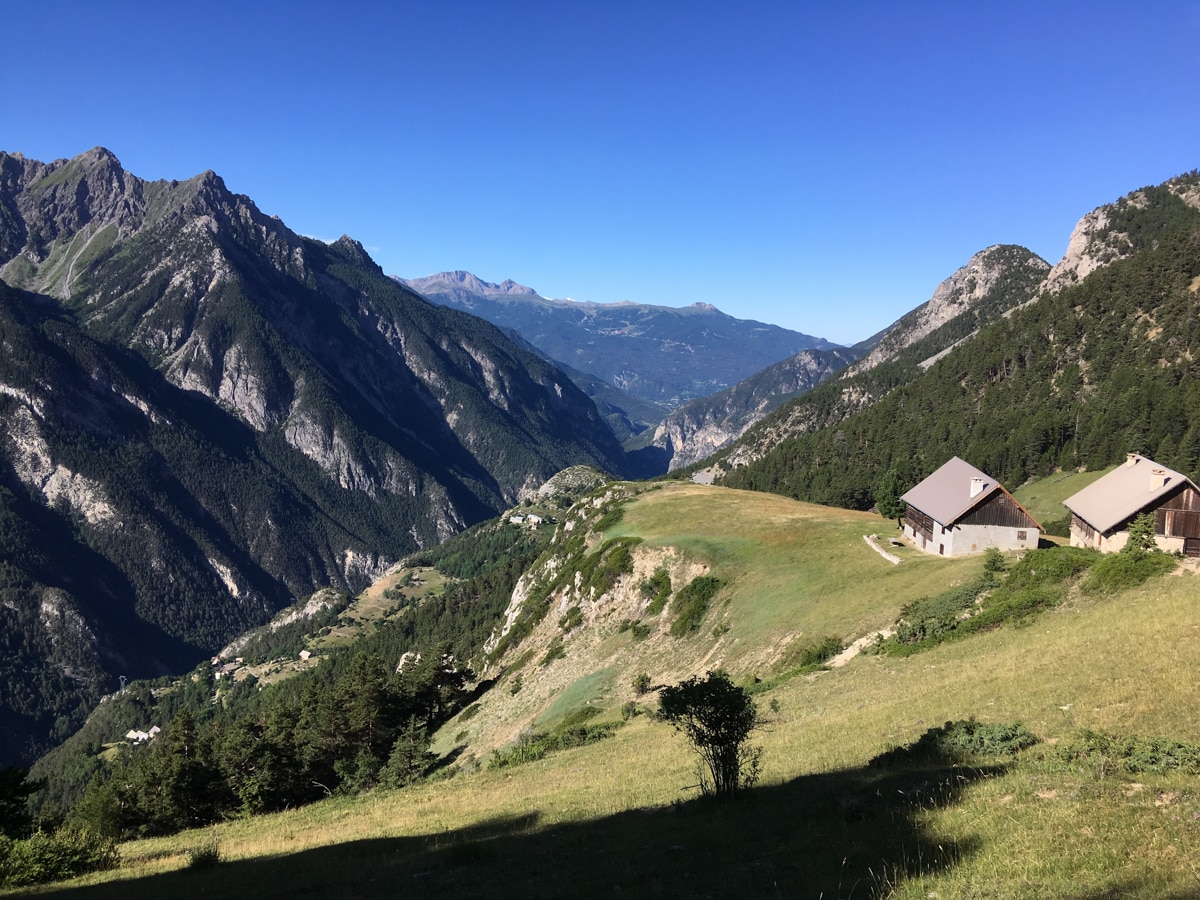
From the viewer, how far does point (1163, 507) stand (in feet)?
152

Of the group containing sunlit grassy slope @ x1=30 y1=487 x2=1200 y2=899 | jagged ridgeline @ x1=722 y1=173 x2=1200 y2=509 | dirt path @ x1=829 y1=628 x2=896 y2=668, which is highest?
jagged ridgeline @ x1=722 y1=173 x2=1200 y2=509

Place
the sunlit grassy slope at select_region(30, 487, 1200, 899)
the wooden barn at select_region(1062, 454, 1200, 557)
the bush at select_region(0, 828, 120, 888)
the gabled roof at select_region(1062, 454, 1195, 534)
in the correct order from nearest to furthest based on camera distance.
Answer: the sunlit grassy slope at select_region(30, 487, 1200, 899), the bush at select_region(0, 828, 120, 888), the wooden barn at select_region(1062, 454, 1200, 557), the gabled roof at select_region(1062, 454, 1195, 534)

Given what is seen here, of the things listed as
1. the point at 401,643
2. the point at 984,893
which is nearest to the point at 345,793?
the point at 984,893

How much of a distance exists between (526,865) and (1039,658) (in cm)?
1923

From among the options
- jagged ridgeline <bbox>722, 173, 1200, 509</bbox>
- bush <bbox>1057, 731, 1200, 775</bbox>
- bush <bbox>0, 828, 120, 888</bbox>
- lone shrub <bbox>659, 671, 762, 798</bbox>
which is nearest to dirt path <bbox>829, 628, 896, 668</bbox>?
lone shrub <bbox>659, 671, 762, 798</bbox>

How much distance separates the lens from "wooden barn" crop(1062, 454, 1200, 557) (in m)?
45.8

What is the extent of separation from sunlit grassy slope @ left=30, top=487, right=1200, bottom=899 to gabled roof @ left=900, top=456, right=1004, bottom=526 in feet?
44.6

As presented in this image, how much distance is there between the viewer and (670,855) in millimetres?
15211

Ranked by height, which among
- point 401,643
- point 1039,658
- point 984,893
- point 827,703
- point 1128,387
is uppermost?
point 1128,387

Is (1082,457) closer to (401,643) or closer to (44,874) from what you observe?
(44,874)

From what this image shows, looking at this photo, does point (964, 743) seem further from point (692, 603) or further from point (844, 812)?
point (692, 603)

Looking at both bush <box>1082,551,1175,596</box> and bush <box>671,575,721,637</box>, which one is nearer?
bush <box>1082,551,1175,596</box>

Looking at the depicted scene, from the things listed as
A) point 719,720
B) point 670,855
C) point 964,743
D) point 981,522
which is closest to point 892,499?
point 981,522

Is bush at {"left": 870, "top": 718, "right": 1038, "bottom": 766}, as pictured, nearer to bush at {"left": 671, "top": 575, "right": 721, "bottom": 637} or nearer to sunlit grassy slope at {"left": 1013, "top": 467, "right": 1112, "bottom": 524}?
bush at {"left": 671, "top": 575, "right": 721, "bottom": 637}
